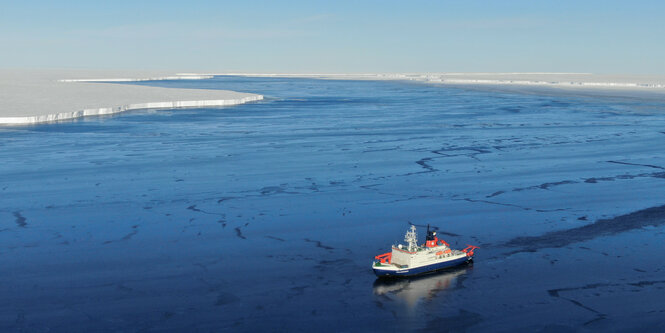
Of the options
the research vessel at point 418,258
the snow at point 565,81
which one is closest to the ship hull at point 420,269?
the research vessel at point 418,258

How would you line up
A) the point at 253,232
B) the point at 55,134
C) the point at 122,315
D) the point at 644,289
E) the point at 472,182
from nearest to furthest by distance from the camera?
1. the point at 122,315
2. the point at 644,289
3. the point at 253,232
4. the point at 472,182
5. the point at 55,134

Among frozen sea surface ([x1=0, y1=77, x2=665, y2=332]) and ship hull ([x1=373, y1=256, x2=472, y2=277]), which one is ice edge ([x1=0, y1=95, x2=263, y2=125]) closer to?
frozen sea surface ([x1=0, y1=77, x2=665, y2=332])

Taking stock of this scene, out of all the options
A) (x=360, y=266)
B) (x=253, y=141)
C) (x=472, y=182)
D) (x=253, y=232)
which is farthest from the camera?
(x=253, y=141)

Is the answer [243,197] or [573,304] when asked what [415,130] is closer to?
[243,197]

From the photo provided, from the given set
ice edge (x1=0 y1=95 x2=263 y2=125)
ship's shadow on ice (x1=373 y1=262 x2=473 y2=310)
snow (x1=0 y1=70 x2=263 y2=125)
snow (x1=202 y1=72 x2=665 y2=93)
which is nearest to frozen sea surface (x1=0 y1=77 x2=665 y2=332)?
ship's shadow on ice (x1=373 y1=262 x2=473 y2=310)

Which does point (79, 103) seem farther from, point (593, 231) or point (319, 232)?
point (593, 231)

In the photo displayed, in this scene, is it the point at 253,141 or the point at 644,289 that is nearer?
the point at 644,289

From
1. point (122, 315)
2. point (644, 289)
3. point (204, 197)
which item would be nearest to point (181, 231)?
point (204, 197)
